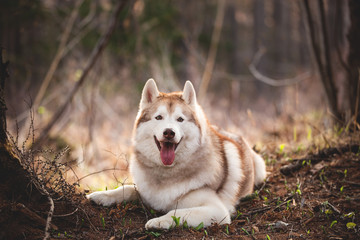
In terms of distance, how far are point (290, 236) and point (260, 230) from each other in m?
0.27

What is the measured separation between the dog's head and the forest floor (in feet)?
1.95

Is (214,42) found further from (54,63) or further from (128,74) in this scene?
(128,74)

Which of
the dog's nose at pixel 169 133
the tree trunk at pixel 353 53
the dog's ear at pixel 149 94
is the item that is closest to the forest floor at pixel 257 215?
the dog's nose at pixel 169 133

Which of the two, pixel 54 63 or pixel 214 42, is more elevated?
pixel 214 42

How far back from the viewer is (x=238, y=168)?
3574mm

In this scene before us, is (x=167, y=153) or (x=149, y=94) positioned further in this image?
(x=149, y=94)

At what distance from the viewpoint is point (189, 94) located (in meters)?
3.44

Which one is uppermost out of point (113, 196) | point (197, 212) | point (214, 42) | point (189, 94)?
point (214, 42)

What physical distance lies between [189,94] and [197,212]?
1320mm

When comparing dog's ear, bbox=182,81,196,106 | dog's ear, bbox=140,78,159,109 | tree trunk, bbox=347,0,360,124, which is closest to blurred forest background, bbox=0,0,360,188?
tree trunk, bbox=347,0,360,124

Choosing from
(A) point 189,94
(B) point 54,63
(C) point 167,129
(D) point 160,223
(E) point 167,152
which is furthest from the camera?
(B) point 54,63

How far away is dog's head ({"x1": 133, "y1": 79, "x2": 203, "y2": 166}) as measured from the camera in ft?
10.1

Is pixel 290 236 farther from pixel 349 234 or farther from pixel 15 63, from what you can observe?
pixel 15 63

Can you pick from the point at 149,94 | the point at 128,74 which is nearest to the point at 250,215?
the point at 149,94
